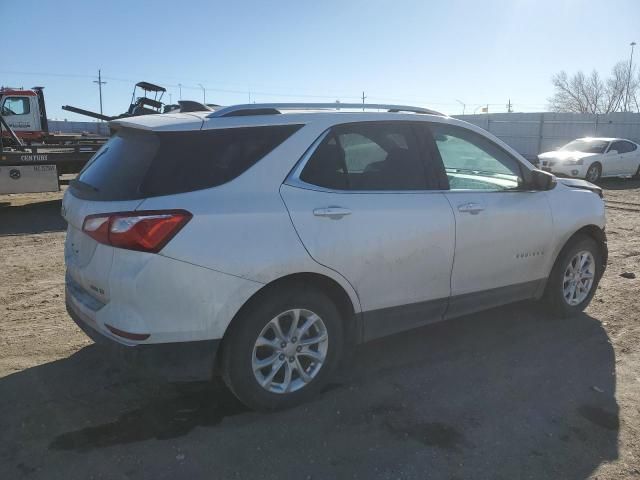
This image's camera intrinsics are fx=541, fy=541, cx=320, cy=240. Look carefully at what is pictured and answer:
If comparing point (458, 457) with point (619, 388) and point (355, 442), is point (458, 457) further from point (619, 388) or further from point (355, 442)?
point (619, 388)

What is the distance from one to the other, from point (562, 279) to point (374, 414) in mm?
2382

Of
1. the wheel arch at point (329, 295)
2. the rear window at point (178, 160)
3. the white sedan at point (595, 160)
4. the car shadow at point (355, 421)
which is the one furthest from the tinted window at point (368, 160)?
the white sedan at point (595, 160)

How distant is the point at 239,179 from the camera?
9.91 feet

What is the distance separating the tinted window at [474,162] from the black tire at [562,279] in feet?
2.88

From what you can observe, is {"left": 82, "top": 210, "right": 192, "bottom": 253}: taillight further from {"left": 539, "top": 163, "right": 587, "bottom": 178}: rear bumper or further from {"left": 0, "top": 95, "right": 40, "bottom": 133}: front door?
{"left": 0, "top": 95, "right": 40, "bottom": 133}: front door

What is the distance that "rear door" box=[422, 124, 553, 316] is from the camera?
3883mm

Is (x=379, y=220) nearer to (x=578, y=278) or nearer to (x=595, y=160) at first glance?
(x=578, y=278)

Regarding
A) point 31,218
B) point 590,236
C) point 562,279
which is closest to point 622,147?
point 590,236

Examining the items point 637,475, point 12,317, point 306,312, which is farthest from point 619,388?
point 12,317

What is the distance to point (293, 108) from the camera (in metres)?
3.61

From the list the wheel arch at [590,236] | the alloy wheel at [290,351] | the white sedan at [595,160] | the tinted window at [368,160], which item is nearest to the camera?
the alloy wheel at [290,351]

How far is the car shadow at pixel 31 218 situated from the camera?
29.0 ft

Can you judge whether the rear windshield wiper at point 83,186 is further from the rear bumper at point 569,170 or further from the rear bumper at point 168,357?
the rear bumper at point 569,170

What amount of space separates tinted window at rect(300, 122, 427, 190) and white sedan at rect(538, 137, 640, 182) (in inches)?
575
